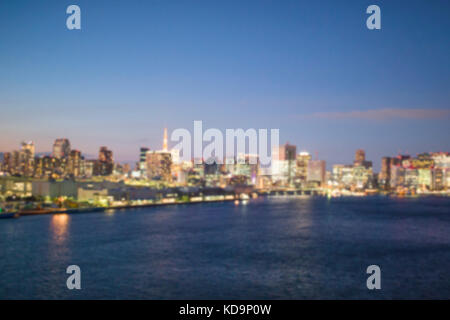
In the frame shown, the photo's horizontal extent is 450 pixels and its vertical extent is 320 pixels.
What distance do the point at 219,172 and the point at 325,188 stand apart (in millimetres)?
45226

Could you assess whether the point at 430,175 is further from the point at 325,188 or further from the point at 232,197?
the point at 232,197

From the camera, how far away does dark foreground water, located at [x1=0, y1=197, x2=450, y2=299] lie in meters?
15.8

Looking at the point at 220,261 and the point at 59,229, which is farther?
the point at 59,229

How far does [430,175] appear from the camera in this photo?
155500 mm

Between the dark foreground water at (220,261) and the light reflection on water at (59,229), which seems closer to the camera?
the dark foreground water at (220,261)

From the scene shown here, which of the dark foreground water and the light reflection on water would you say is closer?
the dark foreground water

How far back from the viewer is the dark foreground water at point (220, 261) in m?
15.8

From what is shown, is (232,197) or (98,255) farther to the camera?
(232,197)

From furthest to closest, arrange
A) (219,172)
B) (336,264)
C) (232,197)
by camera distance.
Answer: (219,172) → (232,197) → (336,264)

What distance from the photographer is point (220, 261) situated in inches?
→ 835
